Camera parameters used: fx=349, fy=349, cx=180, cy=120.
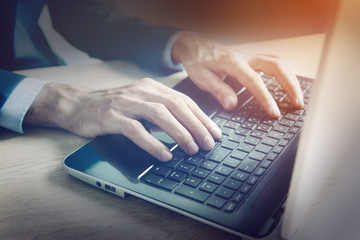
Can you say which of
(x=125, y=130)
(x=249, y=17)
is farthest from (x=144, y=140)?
(x=249, y=17)

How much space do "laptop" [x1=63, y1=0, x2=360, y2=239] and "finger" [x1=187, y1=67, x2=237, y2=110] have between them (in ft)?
0.13

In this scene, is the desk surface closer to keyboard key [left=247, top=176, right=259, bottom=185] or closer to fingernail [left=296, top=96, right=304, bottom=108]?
keyboard key [left=247, top=176, right=259, bottom=185]

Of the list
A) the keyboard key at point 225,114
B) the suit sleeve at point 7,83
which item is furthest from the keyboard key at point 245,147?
the suit sleeve at point 7,83

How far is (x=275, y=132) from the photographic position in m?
0.56

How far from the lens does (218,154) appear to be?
0.50 meters

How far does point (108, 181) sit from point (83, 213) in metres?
0.05

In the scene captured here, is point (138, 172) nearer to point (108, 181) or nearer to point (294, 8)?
point (108, 181)

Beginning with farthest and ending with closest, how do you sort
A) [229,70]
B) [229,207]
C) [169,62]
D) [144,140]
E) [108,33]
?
[108,33] → [169,62] → [229,70] → [144,140] → [229,207]

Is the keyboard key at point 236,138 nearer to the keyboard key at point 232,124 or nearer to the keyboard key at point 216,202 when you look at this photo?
the keyboard key at point 232,124

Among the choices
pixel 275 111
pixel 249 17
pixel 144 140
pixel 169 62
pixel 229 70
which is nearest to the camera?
pixel 144 140

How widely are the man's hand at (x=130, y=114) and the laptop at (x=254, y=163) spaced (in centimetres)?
2

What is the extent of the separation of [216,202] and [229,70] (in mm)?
374

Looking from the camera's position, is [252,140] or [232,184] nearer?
[232,184]

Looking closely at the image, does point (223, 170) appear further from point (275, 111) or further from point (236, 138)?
Answer: point (275, 111)
